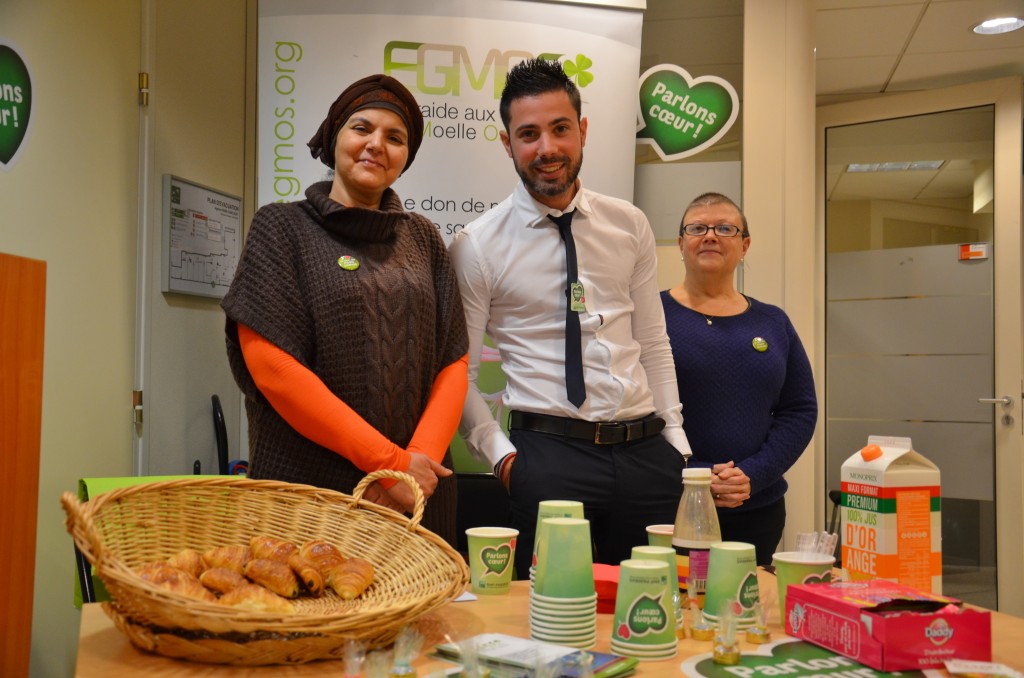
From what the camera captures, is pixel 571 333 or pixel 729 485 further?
pixel 729 485

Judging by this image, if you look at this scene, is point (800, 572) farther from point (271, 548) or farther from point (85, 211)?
point (85, 211)

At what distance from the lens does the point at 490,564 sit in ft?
4.71

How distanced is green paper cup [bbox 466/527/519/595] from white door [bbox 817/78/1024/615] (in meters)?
4.22

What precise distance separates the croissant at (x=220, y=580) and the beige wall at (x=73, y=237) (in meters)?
1.81

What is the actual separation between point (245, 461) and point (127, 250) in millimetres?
844

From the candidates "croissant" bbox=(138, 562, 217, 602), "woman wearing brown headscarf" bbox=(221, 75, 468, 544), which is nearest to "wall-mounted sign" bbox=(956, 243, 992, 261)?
"woman wearing brown headscarf" bbox=(221, 75, 468, 544)

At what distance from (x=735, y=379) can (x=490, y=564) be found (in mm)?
1254

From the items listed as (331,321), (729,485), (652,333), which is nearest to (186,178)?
(331,321)

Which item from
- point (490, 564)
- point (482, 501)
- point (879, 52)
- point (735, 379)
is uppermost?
point (879, 52)

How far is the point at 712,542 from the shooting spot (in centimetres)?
133

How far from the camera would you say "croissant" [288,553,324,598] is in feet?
3.95

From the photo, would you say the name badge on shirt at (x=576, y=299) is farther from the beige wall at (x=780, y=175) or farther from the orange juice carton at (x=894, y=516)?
the beige wall at (x=780, y=175)

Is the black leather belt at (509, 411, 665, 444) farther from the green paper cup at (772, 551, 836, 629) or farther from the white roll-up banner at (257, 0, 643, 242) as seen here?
the white roll-up banner at (257, 0, 643, 242)

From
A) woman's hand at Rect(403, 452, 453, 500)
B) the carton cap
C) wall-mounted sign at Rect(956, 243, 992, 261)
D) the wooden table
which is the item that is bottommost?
the wooden table
